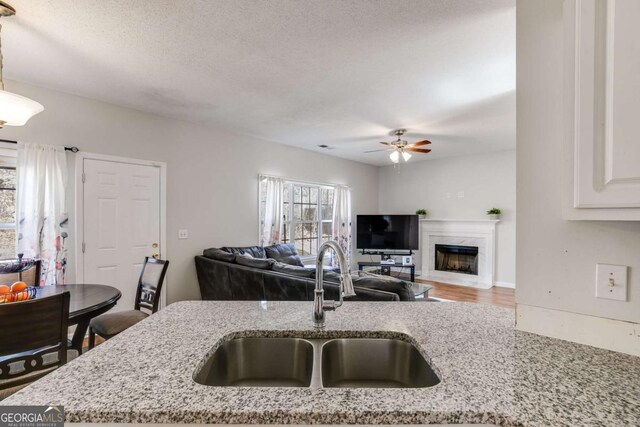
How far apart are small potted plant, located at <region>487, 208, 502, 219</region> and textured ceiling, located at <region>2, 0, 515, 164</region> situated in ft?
7.64

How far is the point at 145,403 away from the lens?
737 mm

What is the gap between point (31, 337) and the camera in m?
1.47

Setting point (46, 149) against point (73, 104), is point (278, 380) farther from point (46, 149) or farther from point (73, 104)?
point (73, 104)

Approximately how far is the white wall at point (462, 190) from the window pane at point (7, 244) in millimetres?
6363

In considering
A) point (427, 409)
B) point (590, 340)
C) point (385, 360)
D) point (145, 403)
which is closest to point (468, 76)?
point (590, 340)

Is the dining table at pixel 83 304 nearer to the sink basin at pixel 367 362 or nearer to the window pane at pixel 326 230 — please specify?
the sink basin at pixel 367 362

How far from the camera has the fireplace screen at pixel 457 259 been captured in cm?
606

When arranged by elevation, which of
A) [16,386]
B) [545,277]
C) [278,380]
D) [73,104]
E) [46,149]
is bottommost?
[16,386]

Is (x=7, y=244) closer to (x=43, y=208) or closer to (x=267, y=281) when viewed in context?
(x=43, y=208)

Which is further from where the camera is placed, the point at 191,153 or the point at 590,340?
the point at 191,153

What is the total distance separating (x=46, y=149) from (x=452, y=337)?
12.3 feet

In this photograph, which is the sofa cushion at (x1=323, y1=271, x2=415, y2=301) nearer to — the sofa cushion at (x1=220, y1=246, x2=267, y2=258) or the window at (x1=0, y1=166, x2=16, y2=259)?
the sofa cushion at (x1=220, y1=246, x2=267, y2=258)

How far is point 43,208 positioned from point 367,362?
11.0 ft

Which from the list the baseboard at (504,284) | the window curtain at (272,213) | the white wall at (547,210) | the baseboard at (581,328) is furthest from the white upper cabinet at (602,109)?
the baseboard at (504,284)
